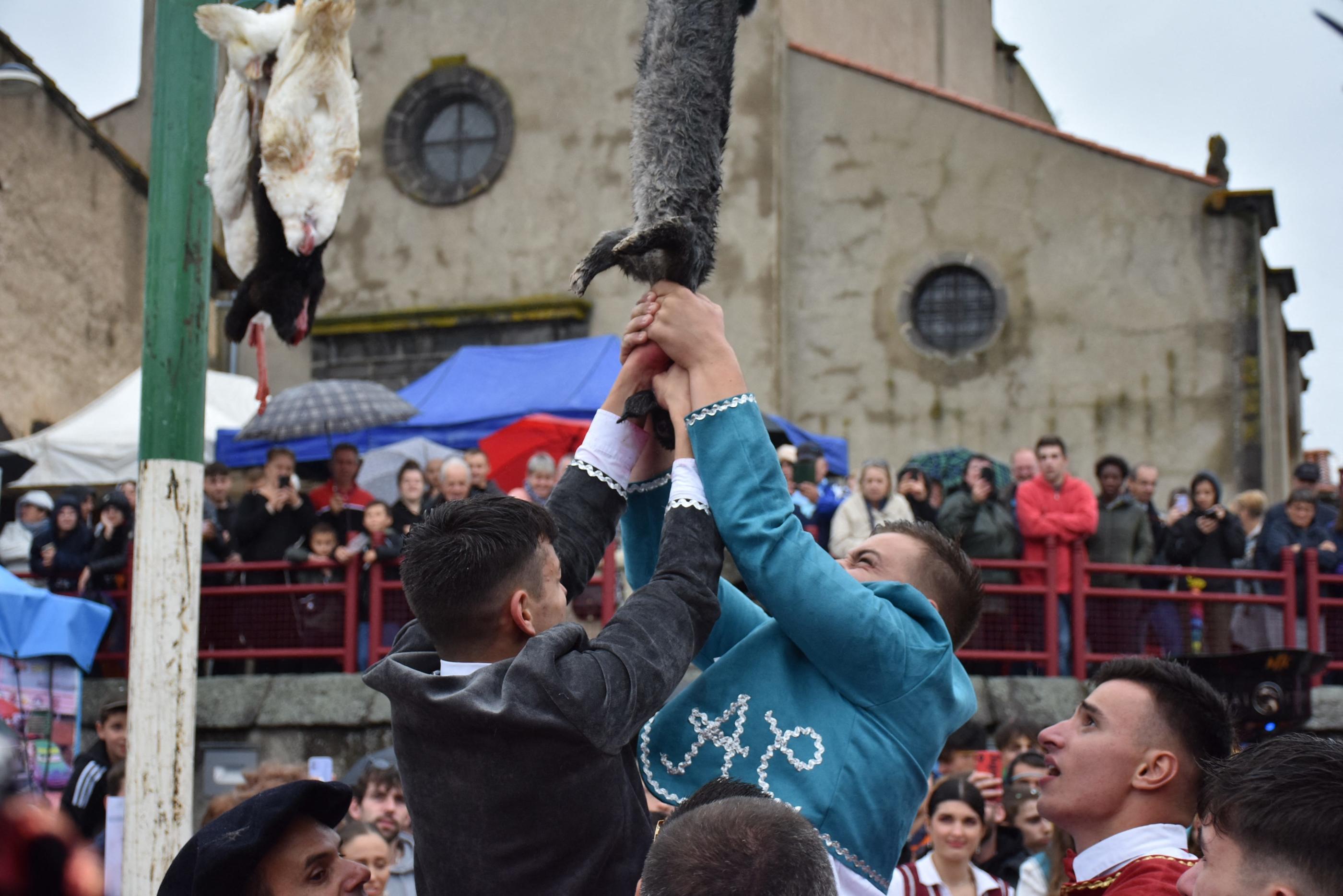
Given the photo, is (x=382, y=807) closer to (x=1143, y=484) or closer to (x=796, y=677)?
(x=796, y=677)

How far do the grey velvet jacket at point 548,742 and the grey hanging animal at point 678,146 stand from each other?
19.1 inches

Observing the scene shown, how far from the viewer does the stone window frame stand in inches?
610

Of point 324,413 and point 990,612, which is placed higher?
point 324,413

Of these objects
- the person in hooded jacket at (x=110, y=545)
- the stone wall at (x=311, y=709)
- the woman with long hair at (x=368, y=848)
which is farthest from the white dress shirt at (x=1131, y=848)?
the person in hooded jacket at (x=110, y=545)

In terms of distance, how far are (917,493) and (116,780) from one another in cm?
553

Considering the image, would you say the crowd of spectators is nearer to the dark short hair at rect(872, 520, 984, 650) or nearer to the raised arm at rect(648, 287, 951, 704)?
the dark short hair at rect(872, 520, 984, 650)

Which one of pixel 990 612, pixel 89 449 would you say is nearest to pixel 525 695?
pixel 990 612

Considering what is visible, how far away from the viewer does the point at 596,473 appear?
2.59m

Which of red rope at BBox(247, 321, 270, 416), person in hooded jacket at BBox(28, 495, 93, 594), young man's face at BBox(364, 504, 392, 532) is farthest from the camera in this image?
person in hooded jacket at BBox(28, 495, 93, 594)

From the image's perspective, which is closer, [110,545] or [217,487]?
[217,487]

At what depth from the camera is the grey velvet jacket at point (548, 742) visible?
2051 millimetres

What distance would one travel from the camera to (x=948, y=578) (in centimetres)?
260

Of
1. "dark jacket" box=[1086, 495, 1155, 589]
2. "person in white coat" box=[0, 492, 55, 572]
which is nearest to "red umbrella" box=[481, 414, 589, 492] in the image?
"person in white coat" box=[0, 492, 55, 572]

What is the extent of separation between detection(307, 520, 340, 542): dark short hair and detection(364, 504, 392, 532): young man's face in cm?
38
